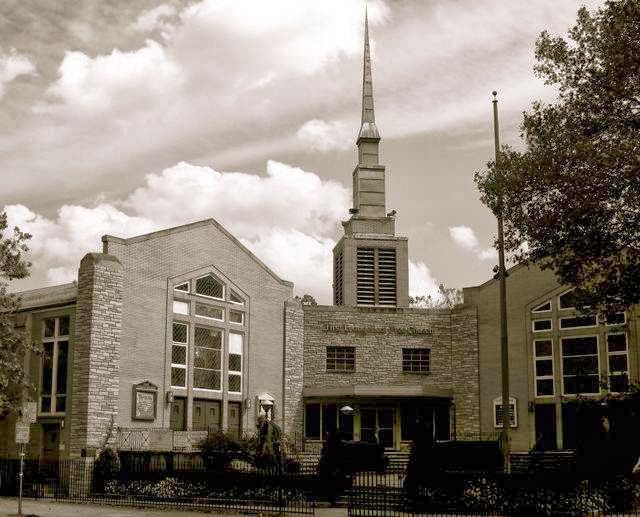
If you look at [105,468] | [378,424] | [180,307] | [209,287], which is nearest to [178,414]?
[180,307]

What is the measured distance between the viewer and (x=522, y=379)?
112 ft

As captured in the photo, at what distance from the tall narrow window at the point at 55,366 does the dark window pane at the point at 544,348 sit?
699 inches

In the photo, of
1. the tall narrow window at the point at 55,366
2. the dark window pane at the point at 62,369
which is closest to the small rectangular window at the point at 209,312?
the tall narrow window at the point at 55,366

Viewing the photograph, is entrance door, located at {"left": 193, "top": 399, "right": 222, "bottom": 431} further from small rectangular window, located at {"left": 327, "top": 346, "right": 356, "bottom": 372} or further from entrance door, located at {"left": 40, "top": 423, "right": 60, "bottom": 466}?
small rectangular window, located at {"left": 327, "top": 346, "right": 356, "bottom": 372}

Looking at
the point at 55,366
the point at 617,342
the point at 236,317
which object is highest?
the point at 236,317

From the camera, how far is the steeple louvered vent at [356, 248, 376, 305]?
43.3 meters

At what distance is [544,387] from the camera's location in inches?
1331

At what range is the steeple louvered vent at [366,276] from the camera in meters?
43.3

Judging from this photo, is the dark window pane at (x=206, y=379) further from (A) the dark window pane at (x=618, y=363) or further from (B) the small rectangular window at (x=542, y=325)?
(A) the dark window pane at (x=618, y=363)

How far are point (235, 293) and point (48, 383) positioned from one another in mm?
7942

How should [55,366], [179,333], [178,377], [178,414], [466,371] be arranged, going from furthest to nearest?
[466,371] → [179,333] → [178,377] → [178,414] → [55,366]

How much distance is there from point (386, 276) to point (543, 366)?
38.3ft

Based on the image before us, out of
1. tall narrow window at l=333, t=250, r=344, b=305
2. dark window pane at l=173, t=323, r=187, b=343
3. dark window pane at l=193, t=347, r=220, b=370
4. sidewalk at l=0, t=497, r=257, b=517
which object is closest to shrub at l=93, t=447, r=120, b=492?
sidewalk at l=0, t=497, r=257, b=517

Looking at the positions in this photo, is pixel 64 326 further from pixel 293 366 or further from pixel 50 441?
pixel 293 366
